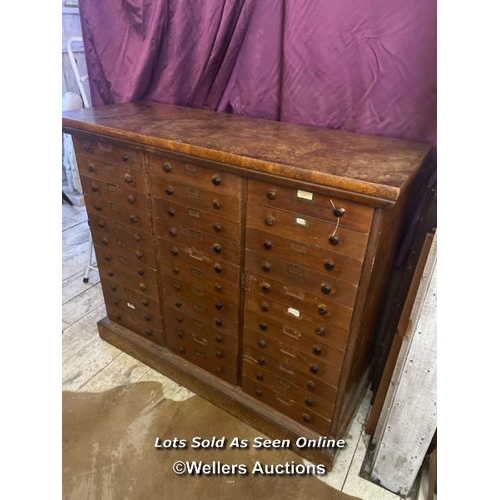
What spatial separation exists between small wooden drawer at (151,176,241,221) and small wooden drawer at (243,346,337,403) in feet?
1.80

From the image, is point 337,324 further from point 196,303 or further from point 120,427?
point 120,427

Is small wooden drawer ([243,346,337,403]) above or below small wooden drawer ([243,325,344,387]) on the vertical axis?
below

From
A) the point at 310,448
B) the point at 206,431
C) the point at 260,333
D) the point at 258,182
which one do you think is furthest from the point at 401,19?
the point at 206,431

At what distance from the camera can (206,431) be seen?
1525 mm

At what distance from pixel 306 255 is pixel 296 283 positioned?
112mm

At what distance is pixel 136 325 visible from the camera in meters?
1.80

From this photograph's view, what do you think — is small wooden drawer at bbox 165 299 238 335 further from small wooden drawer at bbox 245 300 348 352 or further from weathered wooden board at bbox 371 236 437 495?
weathered wooden board at bbox 371 236 437 495

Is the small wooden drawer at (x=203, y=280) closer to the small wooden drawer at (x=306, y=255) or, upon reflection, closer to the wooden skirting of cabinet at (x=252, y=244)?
the wooden skirting of cabinet at (x=252, y=244)

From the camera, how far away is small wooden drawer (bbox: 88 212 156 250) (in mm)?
1482

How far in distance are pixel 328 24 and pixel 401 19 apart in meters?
0.25

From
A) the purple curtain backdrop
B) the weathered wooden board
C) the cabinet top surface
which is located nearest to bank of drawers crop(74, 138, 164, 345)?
the cabinet top surface

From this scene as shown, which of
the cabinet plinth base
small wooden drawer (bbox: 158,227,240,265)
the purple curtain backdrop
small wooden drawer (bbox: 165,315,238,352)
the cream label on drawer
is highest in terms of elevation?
the purple curtain backdrop

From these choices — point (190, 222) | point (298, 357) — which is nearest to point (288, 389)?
point (298, 357)

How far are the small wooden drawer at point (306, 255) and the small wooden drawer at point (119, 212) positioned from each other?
1.62 feet
